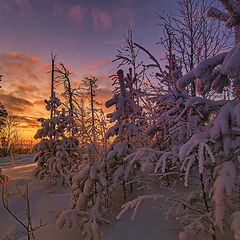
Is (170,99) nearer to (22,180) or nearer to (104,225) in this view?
(104,225)

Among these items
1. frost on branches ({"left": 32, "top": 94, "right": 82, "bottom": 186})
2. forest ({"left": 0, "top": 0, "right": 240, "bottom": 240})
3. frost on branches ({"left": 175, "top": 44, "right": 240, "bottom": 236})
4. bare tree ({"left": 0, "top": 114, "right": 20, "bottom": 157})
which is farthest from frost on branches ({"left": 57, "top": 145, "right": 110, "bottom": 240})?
bare tree ({"left": 0, "top": 114, "right": 20, "bottom": 157})

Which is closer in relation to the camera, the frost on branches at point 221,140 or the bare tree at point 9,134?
the frost on branches at point 221,140

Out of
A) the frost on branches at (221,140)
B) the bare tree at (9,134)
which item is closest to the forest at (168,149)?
the frost on branches at (221,140)

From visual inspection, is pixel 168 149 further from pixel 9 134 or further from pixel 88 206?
pixel 9 134

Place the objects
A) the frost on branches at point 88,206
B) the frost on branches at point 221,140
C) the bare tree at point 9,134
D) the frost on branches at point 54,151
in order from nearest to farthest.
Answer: the frost on branches at point 221,140
the frost on branches at point 88,206
the frost on branches at point 54,151
the bare tree at point 9,134

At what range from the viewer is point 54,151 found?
7.16 metres

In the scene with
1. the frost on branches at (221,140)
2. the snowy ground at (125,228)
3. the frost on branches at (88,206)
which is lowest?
the snowy ground at (125,228)

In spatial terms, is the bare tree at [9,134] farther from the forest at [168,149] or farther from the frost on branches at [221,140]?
the frost on branches at [221,140]

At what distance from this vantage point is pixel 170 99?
3.57m

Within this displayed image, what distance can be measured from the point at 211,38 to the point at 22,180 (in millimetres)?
9503

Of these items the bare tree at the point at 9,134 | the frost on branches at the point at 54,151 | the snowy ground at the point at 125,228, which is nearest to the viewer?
the snowy ground at the point at 125,228

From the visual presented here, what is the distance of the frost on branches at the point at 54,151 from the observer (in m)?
6.35

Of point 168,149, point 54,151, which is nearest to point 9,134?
point 54,151

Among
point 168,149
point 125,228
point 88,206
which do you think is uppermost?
point 168,149
